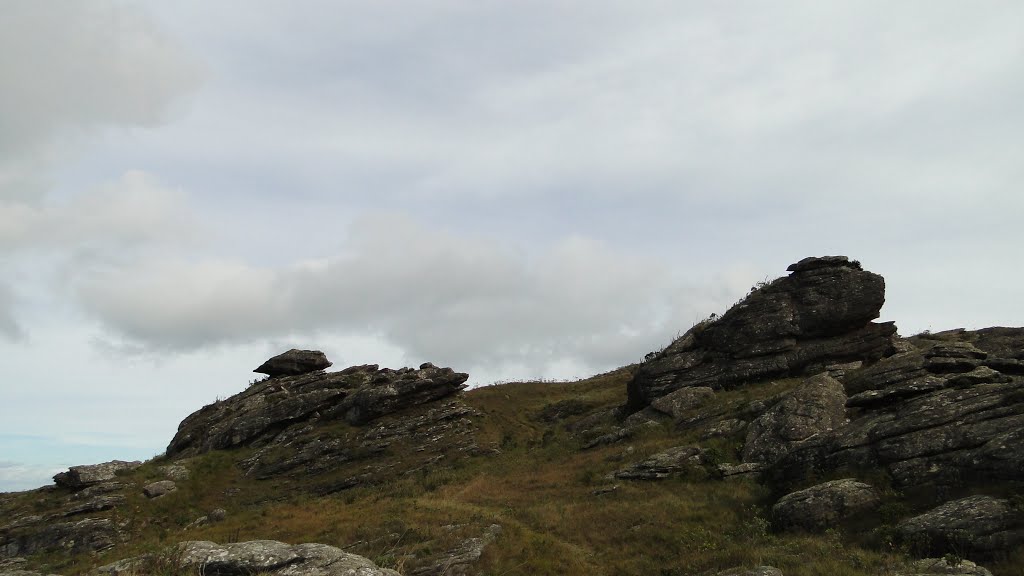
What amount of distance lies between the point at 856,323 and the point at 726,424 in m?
15.9

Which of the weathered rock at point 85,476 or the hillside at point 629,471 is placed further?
the weathered rock at point 85,476

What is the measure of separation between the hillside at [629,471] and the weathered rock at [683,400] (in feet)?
0.63

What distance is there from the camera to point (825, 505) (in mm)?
22250

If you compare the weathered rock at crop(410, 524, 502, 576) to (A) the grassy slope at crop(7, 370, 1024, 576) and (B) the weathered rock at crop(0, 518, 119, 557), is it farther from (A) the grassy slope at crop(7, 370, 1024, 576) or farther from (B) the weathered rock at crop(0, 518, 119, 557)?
Answer: (B) the weathered rock at crop(0, 518, 119, 557)

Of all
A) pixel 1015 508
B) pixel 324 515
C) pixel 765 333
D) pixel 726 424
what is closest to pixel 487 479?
pixel 324 515

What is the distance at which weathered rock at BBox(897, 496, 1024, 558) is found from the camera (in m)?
17.1

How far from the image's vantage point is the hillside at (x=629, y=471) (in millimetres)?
19391

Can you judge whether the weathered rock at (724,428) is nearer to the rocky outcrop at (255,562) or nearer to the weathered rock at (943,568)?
the weathered rock at (943,568)

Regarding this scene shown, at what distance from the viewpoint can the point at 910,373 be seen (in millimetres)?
28891

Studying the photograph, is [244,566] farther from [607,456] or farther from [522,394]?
[522,394]

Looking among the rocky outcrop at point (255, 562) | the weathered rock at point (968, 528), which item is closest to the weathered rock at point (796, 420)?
the weathered rock at point (968, 528)

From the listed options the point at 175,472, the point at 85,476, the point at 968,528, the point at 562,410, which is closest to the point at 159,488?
the point at 175,472

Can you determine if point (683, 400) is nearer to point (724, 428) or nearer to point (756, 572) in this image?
point (724, 428)

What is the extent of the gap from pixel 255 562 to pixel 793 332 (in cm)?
4043
